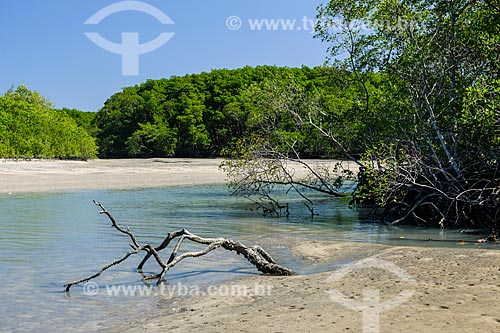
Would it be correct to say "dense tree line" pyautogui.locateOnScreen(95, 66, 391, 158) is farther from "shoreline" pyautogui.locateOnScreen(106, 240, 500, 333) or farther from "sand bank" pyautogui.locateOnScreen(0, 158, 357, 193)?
"shoreline" pyautogui.locateOnScreen(106, 240, 500, 333)

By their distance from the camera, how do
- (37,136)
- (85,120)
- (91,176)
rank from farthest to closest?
(85,120)
(37,136)
(91,176)

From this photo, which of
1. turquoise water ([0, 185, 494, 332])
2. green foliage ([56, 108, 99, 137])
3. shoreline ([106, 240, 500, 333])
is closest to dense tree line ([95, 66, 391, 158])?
green foliage ([56, 108, 99, 137])

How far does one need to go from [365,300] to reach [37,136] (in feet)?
135

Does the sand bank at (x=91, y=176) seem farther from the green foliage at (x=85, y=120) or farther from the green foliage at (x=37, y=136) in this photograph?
the green foliage at (x=85, y=120)

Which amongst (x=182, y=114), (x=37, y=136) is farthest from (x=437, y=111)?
(x=182, y=114)

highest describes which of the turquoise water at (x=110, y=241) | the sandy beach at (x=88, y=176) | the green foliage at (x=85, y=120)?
the green foliage at (x=85, y=120)

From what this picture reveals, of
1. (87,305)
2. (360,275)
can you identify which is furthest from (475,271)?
(87,305)

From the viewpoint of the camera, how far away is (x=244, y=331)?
4910 mm

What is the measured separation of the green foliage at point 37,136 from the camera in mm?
40688

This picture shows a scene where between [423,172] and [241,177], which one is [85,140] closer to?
[241,177]

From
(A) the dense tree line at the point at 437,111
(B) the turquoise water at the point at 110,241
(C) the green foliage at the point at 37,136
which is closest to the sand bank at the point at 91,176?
(C) the green foliage at the point at 37,136

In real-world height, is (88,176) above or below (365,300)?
above

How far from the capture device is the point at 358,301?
5.63 meters

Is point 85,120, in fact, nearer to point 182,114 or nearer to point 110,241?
point 182,114
